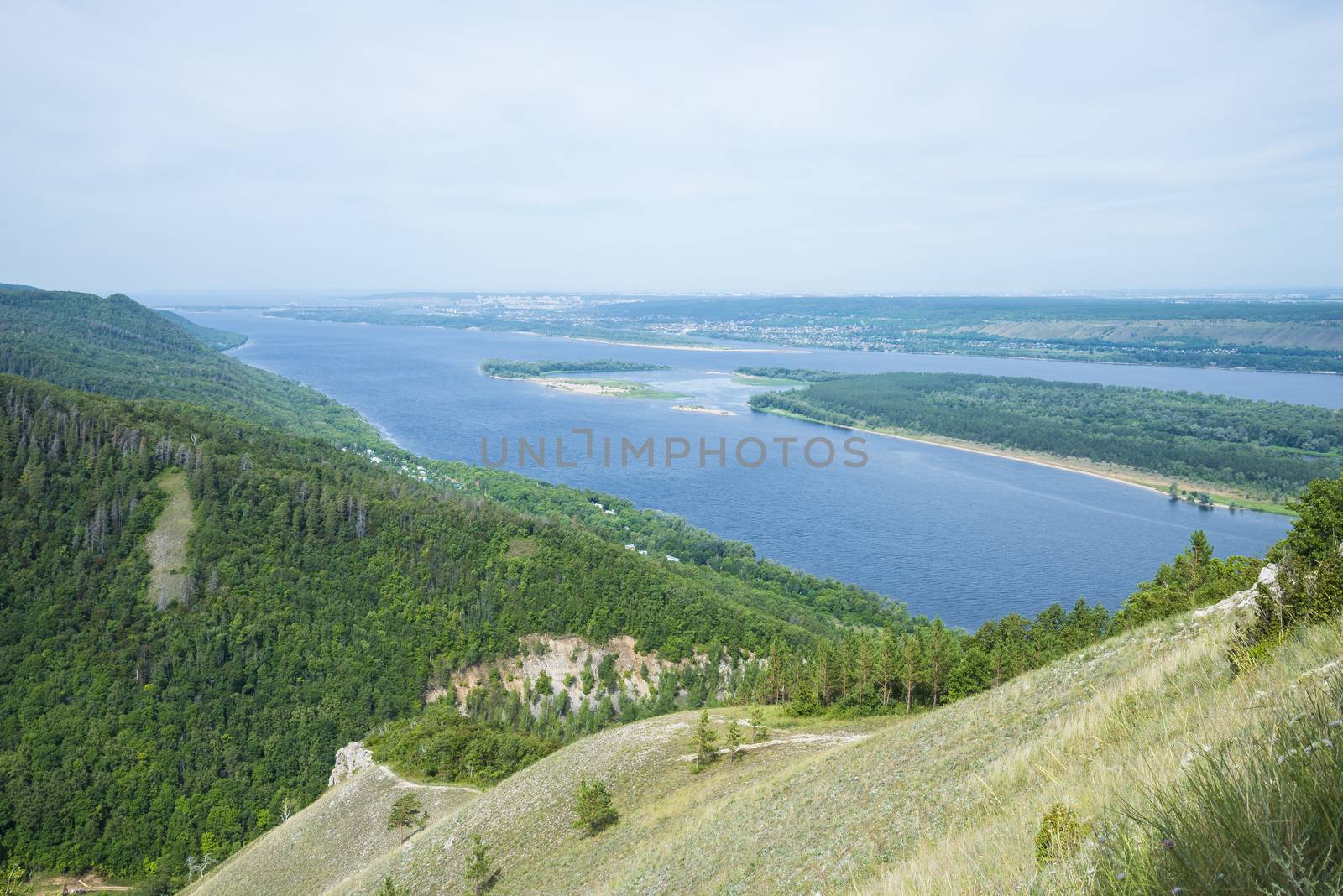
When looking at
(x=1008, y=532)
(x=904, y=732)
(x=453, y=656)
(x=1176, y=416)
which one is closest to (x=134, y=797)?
(x=453, y=656)

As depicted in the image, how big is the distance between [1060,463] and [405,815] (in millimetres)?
104416

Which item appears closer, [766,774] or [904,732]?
[904,732]

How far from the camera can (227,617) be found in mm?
54688

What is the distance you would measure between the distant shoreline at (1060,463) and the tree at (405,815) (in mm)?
86017

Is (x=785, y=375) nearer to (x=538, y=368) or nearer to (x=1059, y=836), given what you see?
(x=538, y=368)

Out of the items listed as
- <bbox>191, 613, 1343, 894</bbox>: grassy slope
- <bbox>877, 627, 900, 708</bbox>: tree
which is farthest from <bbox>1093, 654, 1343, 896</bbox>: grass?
<bbox>877, 627, 900, 708</bbox>: tree

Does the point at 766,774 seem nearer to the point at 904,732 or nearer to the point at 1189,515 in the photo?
the point at 904,732

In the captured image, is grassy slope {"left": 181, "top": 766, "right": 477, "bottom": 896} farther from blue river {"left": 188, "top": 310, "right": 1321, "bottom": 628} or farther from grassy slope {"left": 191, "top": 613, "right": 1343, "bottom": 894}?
blue river {"left": 188, "top": 310, "right": 1321, "bottom": 628}

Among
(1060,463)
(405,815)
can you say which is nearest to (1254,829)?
(405,815)

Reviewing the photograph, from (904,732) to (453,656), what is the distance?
4181 cm

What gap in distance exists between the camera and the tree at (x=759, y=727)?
22453 mm

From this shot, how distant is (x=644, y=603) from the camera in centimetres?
5150

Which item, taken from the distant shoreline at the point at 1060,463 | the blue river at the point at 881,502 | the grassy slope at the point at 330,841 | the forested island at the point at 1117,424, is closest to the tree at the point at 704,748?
the grassy slope at the point at 330,841

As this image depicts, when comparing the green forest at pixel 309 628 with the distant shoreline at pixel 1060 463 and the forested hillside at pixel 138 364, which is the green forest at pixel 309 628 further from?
the distant shoreline at pixel 1060 463
